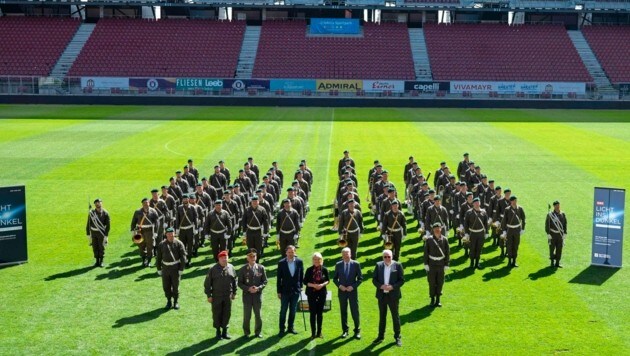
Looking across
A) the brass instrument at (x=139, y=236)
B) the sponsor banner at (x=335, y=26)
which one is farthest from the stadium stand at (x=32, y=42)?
the brass instrument at (x=139, y=236)

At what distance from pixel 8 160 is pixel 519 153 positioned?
2180 centimetres

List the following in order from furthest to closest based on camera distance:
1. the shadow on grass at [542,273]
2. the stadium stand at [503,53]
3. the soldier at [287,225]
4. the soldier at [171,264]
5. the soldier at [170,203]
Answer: the stadium stand at [503,53] → the soldier at [170,203] → the soldier at [287,225] → the shadow on grass at [542,273] → the soldier at [171,264]

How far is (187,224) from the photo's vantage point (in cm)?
1764

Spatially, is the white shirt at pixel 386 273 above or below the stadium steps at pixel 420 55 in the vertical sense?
below

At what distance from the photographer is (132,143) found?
38.8m

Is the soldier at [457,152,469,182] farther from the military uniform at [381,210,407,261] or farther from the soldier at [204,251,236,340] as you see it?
the soldier at [204,251,236,340]

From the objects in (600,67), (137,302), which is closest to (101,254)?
(137,302)

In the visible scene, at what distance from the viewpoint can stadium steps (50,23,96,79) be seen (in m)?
69.3

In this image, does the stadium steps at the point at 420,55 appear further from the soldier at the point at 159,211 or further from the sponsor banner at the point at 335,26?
the soldier at the point at 159,211

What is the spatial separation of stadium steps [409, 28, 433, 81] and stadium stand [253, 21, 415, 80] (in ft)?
1.72

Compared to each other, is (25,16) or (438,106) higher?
(25,16)

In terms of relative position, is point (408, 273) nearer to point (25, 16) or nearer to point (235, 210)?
point (235, 210)

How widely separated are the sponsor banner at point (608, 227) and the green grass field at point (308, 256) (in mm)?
447

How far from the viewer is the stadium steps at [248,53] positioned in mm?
70312
